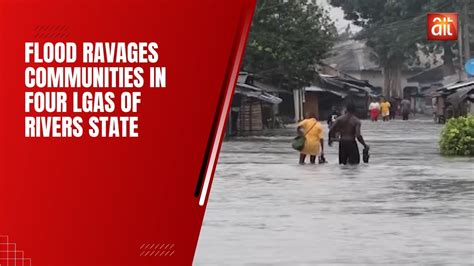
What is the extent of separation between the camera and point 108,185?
10.7 metres

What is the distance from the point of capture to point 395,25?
309 ft

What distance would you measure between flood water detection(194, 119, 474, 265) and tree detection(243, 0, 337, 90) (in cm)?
2609

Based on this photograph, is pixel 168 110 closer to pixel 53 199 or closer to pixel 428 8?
pixel 53 199

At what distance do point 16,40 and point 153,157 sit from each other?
54.7 inches

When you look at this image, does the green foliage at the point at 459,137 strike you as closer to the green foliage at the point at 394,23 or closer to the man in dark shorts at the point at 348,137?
the man in dark shorts at the point at 348,137

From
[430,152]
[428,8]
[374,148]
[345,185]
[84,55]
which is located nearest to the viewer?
[84,55]

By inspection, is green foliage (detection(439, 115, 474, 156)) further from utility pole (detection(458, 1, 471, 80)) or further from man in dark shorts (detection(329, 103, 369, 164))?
utility pole (detection(458, 1, 471, 80))

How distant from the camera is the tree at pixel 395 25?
9088cm

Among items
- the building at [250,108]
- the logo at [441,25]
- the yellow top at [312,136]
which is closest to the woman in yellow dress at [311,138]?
the yellow top at [312,136]

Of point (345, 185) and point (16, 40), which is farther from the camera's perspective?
point (345, 185)

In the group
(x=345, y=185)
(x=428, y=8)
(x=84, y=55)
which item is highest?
(x=428, y=8)

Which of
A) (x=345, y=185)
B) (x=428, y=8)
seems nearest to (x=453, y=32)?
(x=428, y=8)

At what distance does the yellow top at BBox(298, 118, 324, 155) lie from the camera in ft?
98.2

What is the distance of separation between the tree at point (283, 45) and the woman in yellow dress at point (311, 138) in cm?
2607
